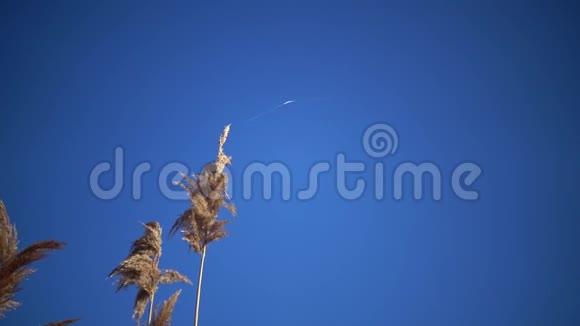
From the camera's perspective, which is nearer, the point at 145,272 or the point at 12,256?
the point at 12,256

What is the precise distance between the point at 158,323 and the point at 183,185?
2365mm

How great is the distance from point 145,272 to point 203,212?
1514 millimetres

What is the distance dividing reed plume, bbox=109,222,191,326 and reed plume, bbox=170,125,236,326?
0.55 m

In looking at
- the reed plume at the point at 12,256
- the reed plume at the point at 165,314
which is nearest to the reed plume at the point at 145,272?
the reed plume at the point at 165,314

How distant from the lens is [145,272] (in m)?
6.72

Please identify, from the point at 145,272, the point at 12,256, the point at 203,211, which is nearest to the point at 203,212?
the point at 203,211

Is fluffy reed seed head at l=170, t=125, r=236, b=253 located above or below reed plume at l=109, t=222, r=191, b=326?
above

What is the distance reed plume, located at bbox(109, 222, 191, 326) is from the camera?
22.2 ft

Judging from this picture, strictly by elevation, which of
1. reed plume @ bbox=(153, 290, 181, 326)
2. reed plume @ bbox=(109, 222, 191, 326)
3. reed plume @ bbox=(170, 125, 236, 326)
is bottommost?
reed plume @ bbox=(153, 290, 181, 326)

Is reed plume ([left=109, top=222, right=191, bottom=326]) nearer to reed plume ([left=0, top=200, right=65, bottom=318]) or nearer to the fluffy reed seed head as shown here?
the fluffy reed seed head

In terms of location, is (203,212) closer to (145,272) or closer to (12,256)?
(145,272)

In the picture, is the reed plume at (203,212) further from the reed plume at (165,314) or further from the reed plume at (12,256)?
the reed plume at (12,256)

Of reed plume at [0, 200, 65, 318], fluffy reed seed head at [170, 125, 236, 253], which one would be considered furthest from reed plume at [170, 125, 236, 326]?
reed plume at [0, 200, 65, 318]

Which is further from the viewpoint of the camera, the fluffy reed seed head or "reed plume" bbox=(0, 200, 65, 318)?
the fluffy reed seed head
